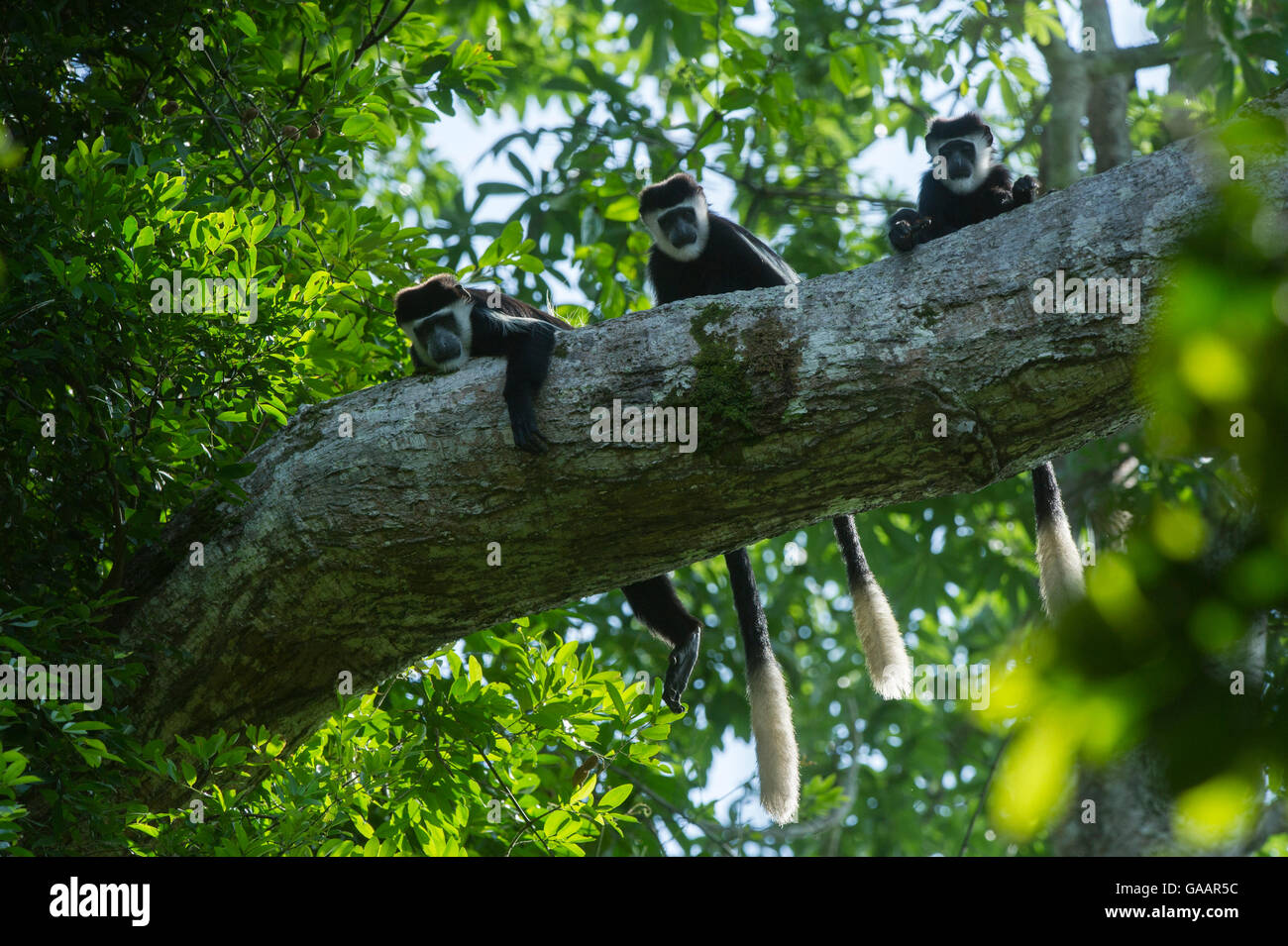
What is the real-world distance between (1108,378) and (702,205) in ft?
8.37

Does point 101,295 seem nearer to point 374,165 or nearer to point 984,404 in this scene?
point 984,404

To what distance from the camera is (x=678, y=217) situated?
4.53m

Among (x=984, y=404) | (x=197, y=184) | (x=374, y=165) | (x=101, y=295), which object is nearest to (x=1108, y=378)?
(x=984, y=404)

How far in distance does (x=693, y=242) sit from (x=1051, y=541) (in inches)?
75.6

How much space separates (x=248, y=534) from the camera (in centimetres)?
289

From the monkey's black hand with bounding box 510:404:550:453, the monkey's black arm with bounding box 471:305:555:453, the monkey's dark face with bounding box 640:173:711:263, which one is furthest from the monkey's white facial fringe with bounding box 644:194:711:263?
the monkey's black hand with bounding box 510:404:550:453

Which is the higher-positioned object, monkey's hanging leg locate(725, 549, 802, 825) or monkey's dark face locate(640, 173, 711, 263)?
monkey's dark face locate(640, 173, 711, 263)

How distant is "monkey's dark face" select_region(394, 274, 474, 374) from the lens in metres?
3.85

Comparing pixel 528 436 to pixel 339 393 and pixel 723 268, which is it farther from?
pixel 723 268

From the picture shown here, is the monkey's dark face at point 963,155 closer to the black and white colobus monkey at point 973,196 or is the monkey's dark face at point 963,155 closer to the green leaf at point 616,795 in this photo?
the black and white colobus monkey at point 973,196

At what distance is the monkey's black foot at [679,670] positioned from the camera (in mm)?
3746

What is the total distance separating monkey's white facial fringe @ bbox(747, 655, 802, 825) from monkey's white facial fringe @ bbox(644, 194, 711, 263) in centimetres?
174

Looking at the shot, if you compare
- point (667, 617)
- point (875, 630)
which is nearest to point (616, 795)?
point (667, 617)

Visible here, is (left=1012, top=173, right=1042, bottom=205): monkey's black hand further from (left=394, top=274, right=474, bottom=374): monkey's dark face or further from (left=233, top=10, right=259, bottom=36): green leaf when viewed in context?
(left=233, top=10, right=259, bottom=36): green leaf
